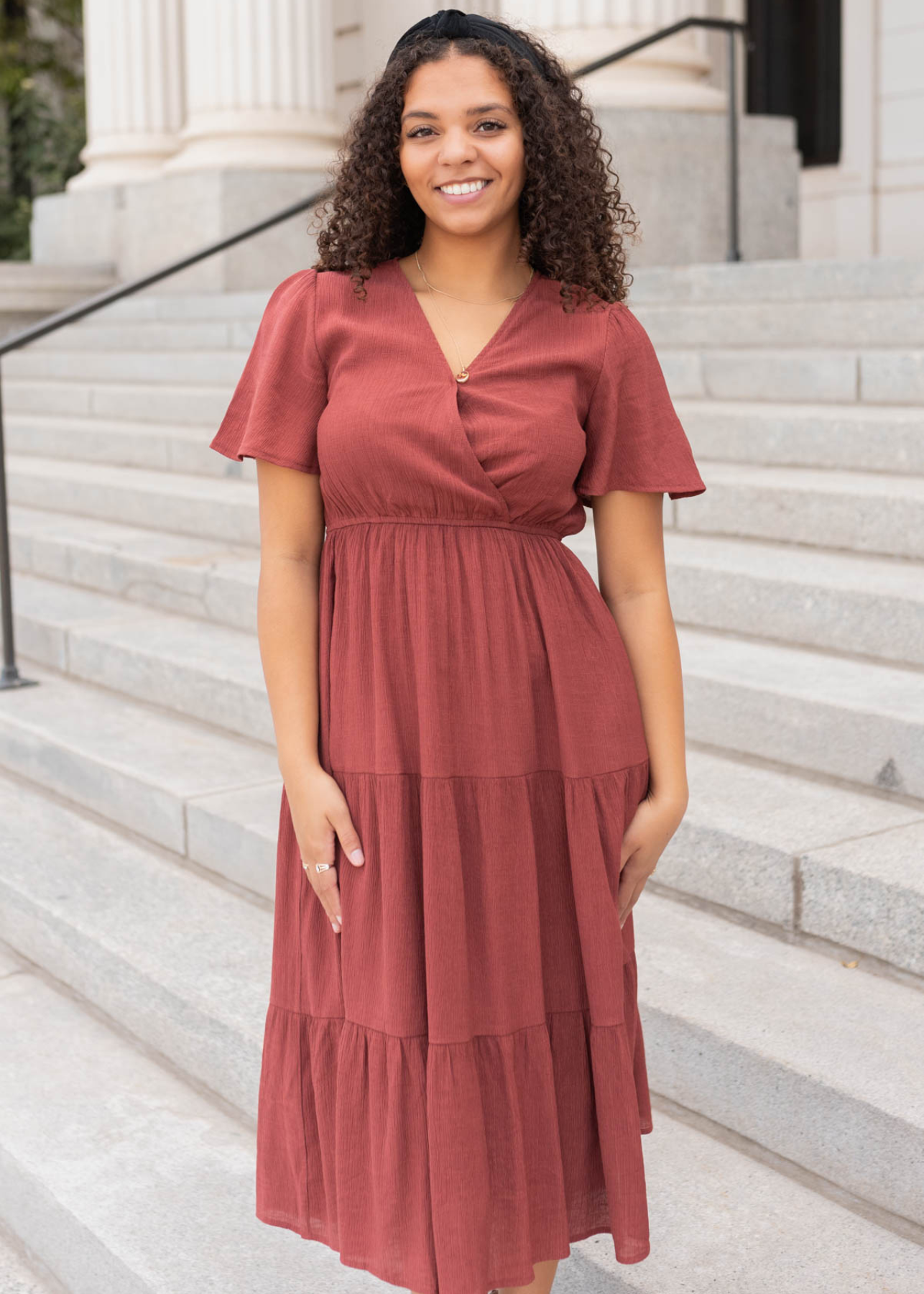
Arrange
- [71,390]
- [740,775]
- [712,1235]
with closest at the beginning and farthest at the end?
1. [712,1235]
2. [740,775]
3. [71,390]

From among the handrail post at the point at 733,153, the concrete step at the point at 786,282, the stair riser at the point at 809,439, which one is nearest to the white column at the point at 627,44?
the handrail post at the point at 733,153

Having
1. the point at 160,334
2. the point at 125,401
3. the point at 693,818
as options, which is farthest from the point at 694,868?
the point at 160,334

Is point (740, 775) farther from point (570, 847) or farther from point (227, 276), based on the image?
point (227, 276)

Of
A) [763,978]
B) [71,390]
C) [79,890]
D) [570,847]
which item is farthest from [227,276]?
[570,847]

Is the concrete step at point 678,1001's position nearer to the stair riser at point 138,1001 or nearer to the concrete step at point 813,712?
the stair riser at point 138,1001

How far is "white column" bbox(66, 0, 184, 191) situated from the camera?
10.9 meters

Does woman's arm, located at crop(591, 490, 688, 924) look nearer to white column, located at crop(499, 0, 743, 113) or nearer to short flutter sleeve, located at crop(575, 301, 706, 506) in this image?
short flutter sleeve, located at crop(575, 301, 706, 506)

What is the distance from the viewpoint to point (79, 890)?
12.8 feet

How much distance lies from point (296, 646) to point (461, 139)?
2.19 ft

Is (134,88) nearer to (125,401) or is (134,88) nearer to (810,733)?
(125,401)

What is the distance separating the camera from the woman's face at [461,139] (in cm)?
190

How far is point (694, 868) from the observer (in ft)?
10.5

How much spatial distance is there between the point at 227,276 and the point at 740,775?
22.9ft

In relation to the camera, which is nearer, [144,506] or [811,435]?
[811,435]
